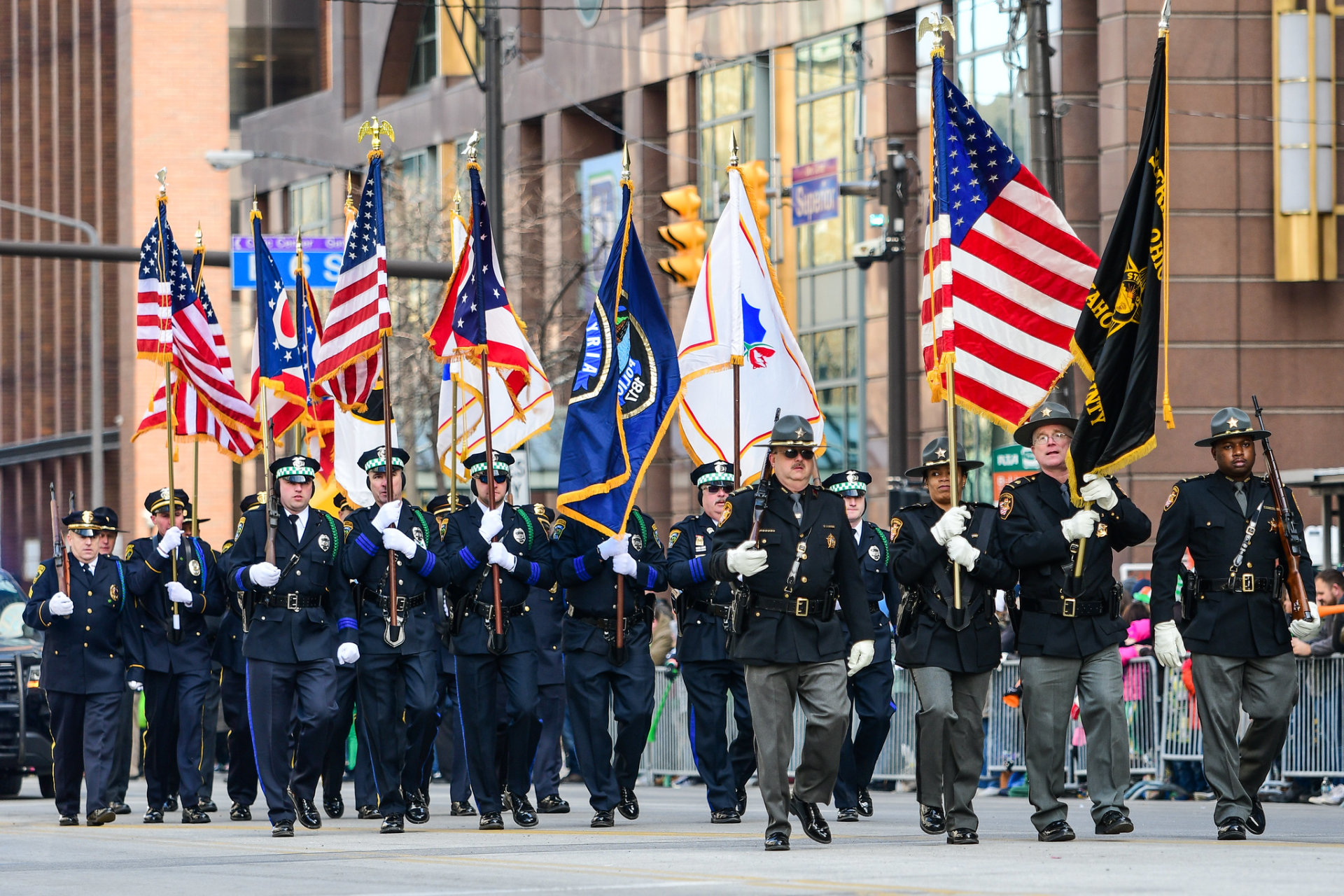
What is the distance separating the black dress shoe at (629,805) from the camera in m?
14.9

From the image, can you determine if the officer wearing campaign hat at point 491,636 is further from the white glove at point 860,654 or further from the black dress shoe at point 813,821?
the white glove at point 860,654

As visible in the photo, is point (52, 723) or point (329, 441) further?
point (329, 441)

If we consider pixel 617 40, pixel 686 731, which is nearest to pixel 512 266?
pixel 617 40

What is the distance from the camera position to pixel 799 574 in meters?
11.9

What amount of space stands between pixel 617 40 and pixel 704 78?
2.69 metres

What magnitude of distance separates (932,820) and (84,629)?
20.2 ft

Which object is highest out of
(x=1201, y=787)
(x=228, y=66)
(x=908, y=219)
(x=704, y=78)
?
(x=228, y=66)

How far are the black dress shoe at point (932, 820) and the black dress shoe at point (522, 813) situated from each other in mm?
2896

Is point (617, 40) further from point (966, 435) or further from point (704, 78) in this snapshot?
point (966, 435)

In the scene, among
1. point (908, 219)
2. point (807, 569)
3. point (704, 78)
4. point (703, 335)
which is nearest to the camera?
point (807, 569)

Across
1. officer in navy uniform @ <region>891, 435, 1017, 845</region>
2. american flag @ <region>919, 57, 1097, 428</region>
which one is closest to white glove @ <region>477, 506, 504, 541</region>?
american flag @ <region>919, 57, 1097, 428</region>

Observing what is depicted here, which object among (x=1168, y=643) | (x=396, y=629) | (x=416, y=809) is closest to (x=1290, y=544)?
(x=1168, y=643)

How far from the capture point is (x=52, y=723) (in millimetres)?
16047

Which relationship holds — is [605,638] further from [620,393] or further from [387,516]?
[620,393]
